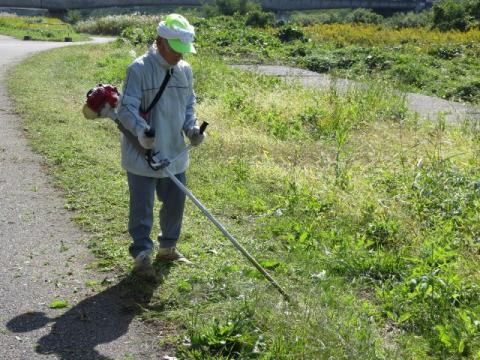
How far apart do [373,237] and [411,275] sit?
87cm

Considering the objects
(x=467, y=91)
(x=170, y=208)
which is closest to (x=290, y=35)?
(x=467, y=91)

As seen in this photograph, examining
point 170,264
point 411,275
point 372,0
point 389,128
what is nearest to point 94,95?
point 170,264

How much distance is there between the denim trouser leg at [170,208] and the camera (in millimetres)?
4816

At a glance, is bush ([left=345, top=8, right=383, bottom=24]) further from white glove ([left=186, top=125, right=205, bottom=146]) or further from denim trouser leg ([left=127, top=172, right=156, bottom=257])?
denim trouser leg ([left=127, top=172, right=156, bottom=257])

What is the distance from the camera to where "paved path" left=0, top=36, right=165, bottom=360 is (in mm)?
3836

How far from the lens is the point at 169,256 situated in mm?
4953

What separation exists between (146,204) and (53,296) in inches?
34.2

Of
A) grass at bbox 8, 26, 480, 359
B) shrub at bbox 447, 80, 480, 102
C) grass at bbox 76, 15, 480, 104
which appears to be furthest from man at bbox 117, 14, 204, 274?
shrub at bbox 447, 80, 480, 102

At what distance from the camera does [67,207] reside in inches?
246

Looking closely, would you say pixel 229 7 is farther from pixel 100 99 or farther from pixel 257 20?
pixel 100 99

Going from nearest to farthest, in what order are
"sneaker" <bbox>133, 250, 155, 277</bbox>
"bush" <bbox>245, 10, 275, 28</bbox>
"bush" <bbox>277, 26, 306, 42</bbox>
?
1. "sneaker" <bbox>133, 250, 155, 277</bbox>
2. "bush" <bbox>277, 26, 306, 42</bbox>
3. "bush" <bbox>245, 10, 275, 28</bbox>

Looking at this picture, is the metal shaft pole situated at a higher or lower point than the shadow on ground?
higher

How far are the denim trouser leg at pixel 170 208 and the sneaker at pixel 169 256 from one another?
38 mm

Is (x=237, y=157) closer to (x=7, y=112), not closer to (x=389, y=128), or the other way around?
(x=389, y=128)
